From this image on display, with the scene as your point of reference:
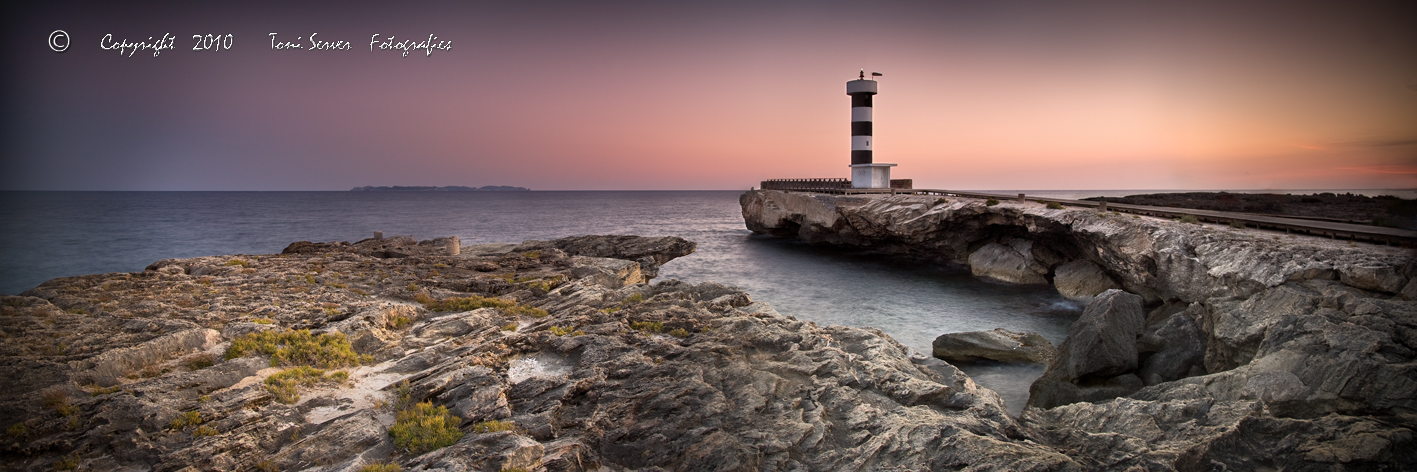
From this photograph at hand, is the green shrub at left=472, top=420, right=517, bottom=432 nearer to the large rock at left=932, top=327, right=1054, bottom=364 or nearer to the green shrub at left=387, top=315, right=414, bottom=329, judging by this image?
the green shrub at left=387, top=315, right=414, bottom=329

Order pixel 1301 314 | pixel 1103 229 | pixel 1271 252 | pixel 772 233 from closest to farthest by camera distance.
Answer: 1. pixel 1301 314
2. pixel 1271 252
3. pixel 1103 229
4. pixel 772 233

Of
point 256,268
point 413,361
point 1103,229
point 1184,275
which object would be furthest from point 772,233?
point 413,361

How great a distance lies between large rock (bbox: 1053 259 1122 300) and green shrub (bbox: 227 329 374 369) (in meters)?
26.7

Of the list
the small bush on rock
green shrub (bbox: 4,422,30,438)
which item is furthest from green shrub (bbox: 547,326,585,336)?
green shrub (bbox: 4,422,30,438)

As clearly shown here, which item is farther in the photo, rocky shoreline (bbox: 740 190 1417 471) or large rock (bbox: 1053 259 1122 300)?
large rock (bbox: 1053 259 1122 300)

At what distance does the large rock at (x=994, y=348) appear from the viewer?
15.9m

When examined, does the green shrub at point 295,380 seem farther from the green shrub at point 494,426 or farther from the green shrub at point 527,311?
the green shrub at point 527,311

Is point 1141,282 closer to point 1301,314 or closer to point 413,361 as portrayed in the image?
point 1301,314

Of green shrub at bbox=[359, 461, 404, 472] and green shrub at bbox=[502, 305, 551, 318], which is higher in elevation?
green shrub at bbox=[502, 305, 551, 318]

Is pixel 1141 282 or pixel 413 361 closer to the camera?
pixel 413 361

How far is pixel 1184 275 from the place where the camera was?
1811cm

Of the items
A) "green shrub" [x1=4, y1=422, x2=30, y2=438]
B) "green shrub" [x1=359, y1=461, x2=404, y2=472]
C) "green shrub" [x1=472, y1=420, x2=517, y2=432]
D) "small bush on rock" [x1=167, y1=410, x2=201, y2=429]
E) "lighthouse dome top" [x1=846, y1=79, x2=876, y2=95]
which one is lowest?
"green shrub" [x1=359, y1=461, x2=404, y2=472]

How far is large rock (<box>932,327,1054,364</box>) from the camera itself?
52.3 ft

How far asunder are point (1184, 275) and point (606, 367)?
61.3 feet
